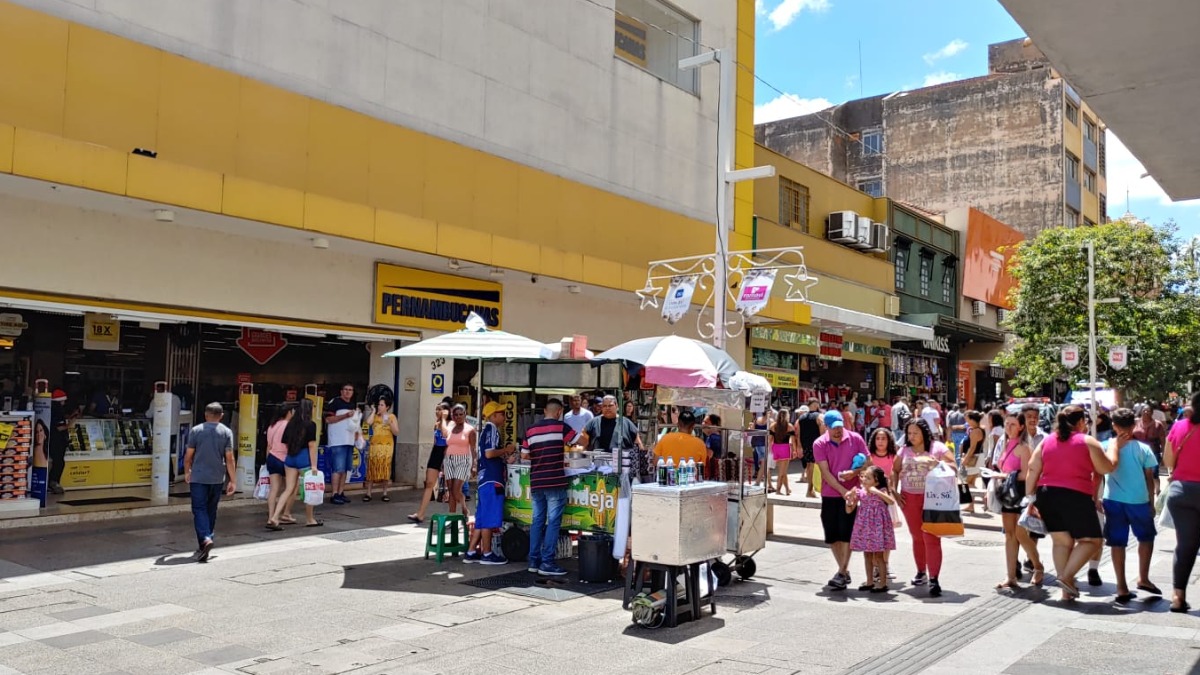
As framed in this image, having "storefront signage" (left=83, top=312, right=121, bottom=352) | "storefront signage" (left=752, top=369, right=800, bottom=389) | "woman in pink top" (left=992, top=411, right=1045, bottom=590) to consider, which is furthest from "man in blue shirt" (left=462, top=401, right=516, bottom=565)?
"storefront signage" (left=752, top=369, right=800, bottom=389)

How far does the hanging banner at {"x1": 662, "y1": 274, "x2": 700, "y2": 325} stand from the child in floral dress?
271 inches

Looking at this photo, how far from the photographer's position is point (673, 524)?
7.62 meters

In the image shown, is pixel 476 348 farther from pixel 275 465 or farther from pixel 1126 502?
pixel 1126 502

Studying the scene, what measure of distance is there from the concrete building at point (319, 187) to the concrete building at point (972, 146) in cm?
Answer: 2829

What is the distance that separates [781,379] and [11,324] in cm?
1937

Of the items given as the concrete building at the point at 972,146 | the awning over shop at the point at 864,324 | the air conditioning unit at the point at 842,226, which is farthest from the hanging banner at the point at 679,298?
the concrete building at the point at 972,146

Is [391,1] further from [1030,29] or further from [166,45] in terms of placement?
[1030,29]

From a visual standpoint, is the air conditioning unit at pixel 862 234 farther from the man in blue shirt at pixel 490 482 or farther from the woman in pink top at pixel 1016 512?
the man in blue shirt at pixel 490 482

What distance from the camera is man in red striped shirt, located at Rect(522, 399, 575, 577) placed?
31.1ft

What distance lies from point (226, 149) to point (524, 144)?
6.14 meters

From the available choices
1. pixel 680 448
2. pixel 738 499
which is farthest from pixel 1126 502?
pixel 680 448

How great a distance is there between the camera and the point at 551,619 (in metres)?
7.96

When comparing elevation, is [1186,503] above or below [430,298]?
below

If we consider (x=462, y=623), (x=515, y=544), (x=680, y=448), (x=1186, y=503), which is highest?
(x=680, y=448)
